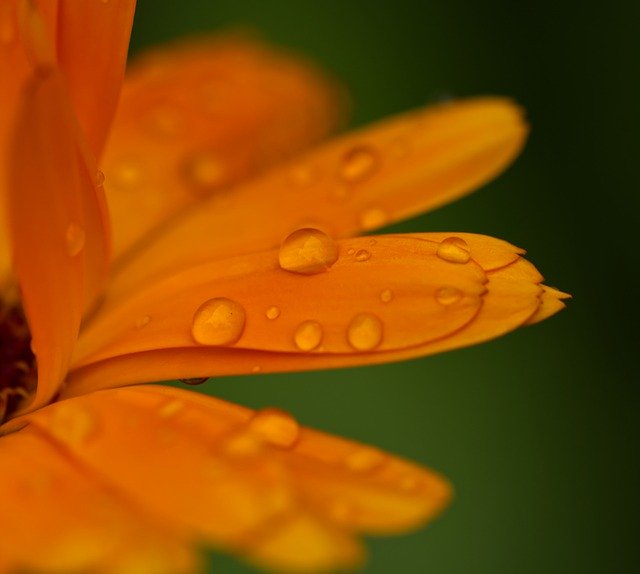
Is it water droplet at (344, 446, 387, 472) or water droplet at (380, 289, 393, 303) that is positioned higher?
water droplet at (380, 289, 393, 303)

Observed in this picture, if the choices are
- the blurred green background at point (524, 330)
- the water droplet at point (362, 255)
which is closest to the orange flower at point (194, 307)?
the water droplet at point (362, 255)

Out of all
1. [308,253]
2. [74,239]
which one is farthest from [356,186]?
[74,239]

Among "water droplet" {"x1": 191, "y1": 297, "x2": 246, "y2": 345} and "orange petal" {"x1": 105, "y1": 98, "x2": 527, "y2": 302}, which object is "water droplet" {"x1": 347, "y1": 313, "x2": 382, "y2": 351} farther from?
"orange petal" {"x1": 105, "y1": 98, "x2": 527, "y2": 302}

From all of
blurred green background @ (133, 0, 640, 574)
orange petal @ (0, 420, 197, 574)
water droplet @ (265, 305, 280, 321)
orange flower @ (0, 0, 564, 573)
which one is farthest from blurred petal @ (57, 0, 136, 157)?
blurred green background @ (133, 0, 640, 574)

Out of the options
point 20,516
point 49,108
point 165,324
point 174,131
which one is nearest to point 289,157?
point 174,131

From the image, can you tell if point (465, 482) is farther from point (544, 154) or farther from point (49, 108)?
point (49, 108)

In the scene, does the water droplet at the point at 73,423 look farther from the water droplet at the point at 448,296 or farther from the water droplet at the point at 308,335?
the water droplet at the point at 448,296
